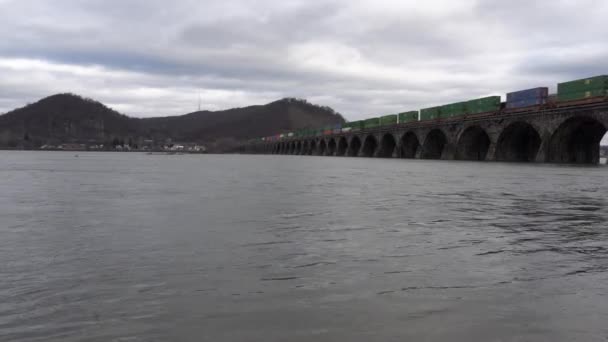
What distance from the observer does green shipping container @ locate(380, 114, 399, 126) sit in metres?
85.1

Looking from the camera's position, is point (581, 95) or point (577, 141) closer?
point (581, 95)

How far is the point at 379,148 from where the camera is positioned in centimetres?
8869

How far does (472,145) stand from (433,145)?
36.1 feet

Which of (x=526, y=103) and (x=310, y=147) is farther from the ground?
(x=526, y=103)

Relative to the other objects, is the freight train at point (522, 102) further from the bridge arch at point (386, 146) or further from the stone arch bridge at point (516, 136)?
the bridge arch at point (386, 146)

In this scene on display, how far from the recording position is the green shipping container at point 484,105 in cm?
5346

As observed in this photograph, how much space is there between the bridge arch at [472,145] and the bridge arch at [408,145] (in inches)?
678

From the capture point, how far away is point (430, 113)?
70.4m

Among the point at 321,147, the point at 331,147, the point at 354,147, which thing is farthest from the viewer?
the point at 321,147

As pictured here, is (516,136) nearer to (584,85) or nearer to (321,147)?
(584,85)

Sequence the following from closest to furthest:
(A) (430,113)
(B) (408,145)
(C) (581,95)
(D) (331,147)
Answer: (C) (581,95) → (A) (430,113) → (B) (408,145) → (D) (331,147)

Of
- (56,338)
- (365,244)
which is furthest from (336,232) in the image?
(56,338)

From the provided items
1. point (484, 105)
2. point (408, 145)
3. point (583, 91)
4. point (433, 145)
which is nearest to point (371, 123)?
point (408, 145)

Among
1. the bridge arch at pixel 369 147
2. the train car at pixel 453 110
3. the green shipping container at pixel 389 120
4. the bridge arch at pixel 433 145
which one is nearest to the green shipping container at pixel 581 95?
the train car at pixel 453 110
